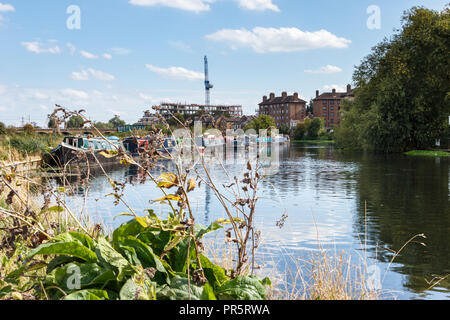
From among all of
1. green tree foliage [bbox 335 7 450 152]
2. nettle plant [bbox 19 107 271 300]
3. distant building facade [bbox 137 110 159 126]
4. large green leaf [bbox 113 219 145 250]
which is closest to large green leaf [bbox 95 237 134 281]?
nettle plant [bbox 19 107 271 300]

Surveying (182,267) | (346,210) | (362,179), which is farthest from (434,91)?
(182,267)

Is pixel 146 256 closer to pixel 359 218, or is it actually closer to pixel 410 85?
pixel 359 218

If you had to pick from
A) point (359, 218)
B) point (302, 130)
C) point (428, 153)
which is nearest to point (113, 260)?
point (359, 218)

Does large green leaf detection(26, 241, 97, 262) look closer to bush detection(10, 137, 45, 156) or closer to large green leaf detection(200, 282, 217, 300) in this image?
large green leaf detection(200, 282, 217, 300)

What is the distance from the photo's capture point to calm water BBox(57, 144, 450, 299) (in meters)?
6.52

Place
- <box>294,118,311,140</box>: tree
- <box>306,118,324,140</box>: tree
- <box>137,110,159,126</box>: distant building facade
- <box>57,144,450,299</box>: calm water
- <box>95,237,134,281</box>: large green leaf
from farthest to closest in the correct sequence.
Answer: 1. <box>294,118,311,140</box>: tree
2. <box>306,118,324,140</box>: tree
3. <box>57,144,450,299</box>: calm water
4. <box>137,110,159,126</box>: distant building facade
5. <box>95,237,134,281</box>: large green leaf

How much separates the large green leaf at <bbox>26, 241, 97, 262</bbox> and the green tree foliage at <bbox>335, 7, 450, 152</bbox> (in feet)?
130

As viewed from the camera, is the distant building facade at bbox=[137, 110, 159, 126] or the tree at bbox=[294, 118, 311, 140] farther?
the tree at bbox=[294, 118, 311, 140]

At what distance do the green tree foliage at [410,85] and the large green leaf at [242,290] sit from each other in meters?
39.3

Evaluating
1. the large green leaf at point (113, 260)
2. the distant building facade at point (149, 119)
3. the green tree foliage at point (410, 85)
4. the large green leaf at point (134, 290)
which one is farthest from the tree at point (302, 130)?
the large green leaf at point (134, 290)

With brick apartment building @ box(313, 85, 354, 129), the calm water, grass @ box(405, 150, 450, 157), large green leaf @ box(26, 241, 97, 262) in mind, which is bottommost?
the calm water

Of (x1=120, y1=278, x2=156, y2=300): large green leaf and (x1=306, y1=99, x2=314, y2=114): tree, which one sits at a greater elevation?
(x1=306, y1=99, x2=314, y2=114): tree
